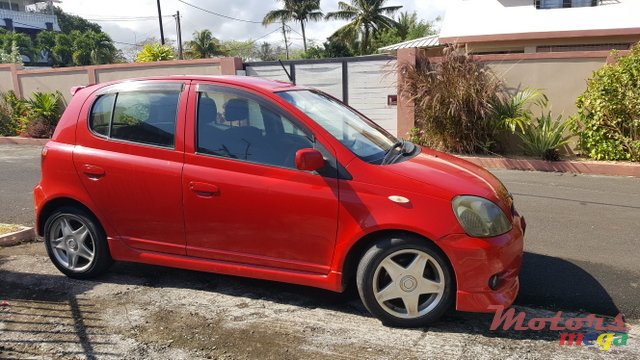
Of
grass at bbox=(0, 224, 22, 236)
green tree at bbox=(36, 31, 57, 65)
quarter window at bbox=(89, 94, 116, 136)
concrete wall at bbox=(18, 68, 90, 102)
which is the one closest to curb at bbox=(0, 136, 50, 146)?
concrete wall at bbox=(18, 68, 90, 102)

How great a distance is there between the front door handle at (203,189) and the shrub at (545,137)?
23.7 ft

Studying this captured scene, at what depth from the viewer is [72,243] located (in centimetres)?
434

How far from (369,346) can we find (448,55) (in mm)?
7691

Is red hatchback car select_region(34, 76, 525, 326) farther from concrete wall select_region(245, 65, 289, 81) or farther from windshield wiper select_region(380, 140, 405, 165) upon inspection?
concrete wall select_region(245, 65, 289, 81)

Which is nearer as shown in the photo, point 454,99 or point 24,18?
point 454,99

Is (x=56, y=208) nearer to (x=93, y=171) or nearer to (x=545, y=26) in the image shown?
(x=93, y=171)

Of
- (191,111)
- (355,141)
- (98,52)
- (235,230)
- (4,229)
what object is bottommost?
(4,229)

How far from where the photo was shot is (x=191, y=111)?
12.8 ft

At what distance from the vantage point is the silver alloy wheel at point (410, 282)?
3.34 m

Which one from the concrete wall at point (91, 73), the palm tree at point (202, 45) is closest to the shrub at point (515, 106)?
the concrete wall at point (91, 73)

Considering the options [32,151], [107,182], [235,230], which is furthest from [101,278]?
[32,151]

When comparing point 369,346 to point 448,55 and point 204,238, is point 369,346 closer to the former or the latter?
point 204,238

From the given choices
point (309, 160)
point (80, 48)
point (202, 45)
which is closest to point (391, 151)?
point (309, 160)
